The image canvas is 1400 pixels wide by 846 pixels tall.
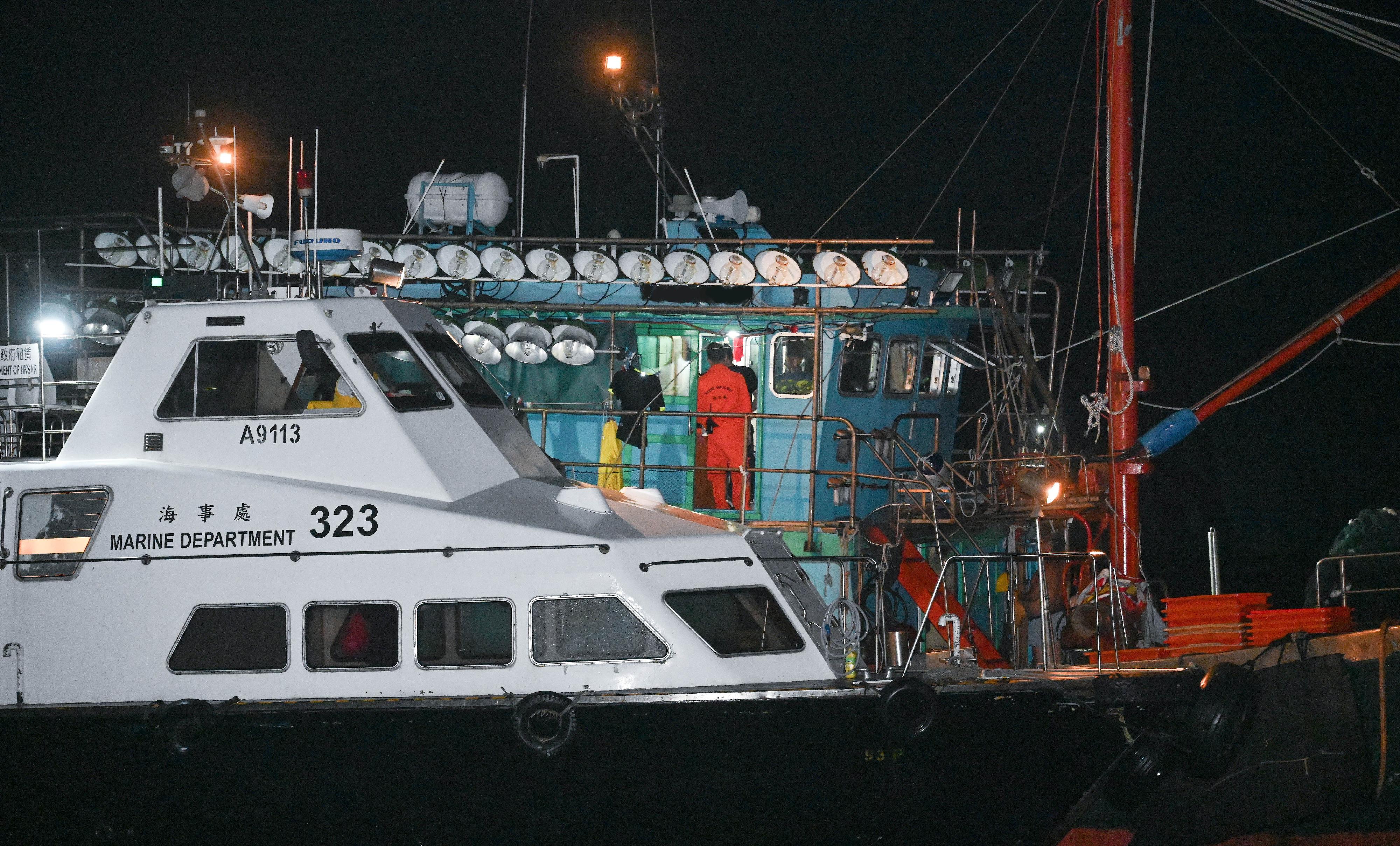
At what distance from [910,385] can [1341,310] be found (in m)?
4.28

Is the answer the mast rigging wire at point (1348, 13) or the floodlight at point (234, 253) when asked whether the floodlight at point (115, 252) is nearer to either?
the floodlight at point (234, 253)

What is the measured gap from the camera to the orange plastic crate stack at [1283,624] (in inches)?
281

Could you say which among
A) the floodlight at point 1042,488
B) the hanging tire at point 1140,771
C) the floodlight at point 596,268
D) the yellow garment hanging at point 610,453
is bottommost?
the hanging tire at point 1140,771

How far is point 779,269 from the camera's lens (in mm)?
11805

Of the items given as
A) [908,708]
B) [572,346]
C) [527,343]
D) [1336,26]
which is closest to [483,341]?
[527,343]

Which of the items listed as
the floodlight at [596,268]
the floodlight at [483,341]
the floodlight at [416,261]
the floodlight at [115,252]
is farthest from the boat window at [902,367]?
the floodlight at [115,252]

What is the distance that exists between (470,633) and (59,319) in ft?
17.6

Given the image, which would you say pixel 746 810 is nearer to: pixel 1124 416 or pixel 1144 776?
pixel 1144 776

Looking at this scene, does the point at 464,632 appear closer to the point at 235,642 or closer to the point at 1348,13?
the point at 235,642

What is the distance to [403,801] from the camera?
613 centimetres

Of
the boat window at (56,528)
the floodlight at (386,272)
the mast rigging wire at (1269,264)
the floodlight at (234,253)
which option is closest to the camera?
the boat window at (56,528)

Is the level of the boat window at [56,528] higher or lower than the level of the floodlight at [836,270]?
lower

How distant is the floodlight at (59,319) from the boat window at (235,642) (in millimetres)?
3790

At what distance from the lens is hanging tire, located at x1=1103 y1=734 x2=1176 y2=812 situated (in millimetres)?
6258
